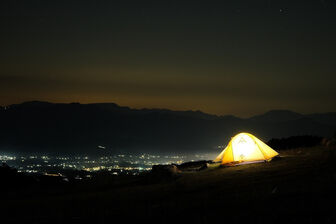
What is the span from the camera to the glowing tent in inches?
834

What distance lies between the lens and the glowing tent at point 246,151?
69.5ft

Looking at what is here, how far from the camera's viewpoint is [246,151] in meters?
21.5

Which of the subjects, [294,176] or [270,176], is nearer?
[294,176]

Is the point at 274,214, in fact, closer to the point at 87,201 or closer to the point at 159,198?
the point at 159,198

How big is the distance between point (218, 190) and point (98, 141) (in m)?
183

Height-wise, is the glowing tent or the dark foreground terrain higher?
the glowing tent

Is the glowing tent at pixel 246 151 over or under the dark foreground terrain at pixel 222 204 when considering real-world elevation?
over

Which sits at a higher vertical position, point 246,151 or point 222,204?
point 246,151

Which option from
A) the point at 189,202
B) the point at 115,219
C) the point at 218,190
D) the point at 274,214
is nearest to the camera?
the point at 274,214

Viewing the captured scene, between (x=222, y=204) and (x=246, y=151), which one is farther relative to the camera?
(x=246, y=151)

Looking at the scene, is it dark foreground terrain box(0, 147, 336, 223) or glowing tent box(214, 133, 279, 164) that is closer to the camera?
dark foreground terrain box(0, 147, 336, 223)

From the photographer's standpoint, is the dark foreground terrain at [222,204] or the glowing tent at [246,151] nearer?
the dark foreground terrain at [222,204]

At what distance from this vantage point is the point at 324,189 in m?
10.5

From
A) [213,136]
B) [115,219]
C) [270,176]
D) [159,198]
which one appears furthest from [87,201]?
[213,136]
